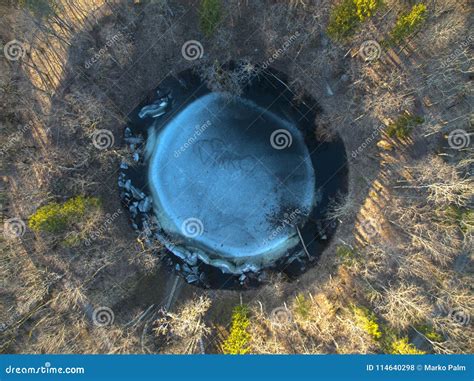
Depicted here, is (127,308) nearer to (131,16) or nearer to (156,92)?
(156,92)

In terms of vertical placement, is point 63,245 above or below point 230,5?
below

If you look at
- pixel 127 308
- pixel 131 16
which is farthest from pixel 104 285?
pixel 131 16

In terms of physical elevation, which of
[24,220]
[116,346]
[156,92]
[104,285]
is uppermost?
[156,92]
